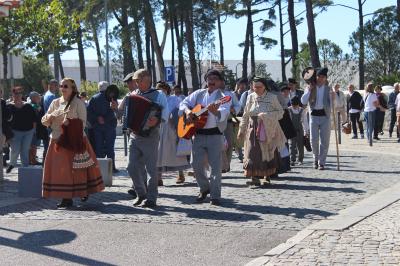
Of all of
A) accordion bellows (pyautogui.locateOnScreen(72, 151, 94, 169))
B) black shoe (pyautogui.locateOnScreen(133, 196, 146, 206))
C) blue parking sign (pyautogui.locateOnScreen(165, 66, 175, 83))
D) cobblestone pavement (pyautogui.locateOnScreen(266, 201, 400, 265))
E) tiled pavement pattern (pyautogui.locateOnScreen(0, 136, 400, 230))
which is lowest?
cobblestone pavement (pyautogui.locateOnScreen(266, 201, 400, 265))

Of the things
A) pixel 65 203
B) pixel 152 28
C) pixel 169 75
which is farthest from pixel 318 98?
pixel 152 28

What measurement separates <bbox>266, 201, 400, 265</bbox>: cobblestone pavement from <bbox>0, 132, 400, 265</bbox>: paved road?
1.31 feet

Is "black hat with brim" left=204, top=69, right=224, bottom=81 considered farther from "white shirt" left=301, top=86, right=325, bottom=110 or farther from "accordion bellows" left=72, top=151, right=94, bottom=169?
"white shirt" left=301, top=86, right=325, bottom=110

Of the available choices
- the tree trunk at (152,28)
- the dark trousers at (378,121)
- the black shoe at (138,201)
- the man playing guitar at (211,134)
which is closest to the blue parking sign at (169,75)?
the dark trousers at (378,121)

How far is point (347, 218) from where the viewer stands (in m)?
9.04

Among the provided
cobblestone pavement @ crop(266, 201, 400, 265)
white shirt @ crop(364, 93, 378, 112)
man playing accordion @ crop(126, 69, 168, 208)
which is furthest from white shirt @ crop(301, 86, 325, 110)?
white shirt @ crop(364, 93, 378, 112)

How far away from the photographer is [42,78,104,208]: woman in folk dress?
1020cm

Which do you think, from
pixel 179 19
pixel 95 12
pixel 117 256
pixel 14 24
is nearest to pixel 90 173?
pixel 117 256

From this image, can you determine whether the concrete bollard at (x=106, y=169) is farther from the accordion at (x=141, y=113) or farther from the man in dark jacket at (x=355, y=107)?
the man in dark jacket at (x=355, y=107)

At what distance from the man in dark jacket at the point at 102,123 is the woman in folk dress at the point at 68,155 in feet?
13.0

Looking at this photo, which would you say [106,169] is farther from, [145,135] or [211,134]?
[211,134]

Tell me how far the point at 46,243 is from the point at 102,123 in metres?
6.32

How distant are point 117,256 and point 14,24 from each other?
11.8 m

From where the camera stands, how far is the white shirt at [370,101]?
22922mm
